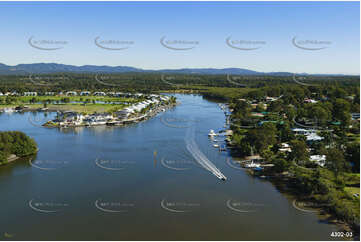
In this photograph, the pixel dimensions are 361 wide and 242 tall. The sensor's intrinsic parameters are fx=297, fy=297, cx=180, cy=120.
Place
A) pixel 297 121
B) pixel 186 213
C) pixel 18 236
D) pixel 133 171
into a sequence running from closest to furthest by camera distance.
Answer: pixel 18 236 → pixel 186 213 → pixel 133 171 → pixel 297 121

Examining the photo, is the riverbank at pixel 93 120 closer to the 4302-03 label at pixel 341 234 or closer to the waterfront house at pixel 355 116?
the waterfront house at pixel 355 116

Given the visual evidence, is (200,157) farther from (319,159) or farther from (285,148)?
(319,159)

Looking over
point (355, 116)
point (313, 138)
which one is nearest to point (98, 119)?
point (313, 138)

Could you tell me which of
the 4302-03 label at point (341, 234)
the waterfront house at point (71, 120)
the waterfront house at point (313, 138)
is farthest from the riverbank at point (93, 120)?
the 4302-03 label at point (341, 234)

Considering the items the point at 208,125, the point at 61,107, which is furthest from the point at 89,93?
the point at 208,125

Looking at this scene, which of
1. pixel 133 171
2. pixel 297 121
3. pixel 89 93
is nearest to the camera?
pixel 133 171

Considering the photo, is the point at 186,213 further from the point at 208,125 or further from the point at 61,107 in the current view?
the point at 61,107
